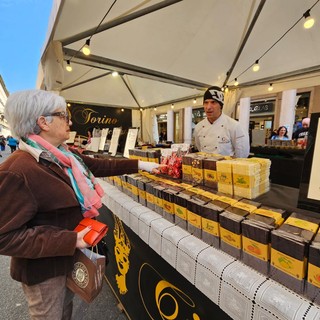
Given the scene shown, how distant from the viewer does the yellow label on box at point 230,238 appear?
63 cm

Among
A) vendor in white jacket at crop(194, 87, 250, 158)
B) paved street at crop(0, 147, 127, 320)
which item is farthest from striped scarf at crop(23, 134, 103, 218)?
vendor in white jacket at crop(194, 87, 250, 158)

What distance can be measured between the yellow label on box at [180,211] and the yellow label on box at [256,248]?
0.90ft

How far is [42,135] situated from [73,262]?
0.57 m

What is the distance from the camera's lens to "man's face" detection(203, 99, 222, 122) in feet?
6.49

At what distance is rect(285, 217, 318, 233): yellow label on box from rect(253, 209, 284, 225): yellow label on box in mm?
22

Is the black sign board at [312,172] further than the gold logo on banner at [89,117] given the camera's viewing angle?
No

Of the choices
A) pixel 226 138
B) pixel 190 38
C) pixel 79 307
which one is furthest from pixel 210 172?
pixel 190 38

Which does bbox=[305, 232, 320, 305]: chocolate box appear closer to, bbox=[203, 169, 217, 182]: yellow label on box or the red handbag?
bbox=[203, 169, 217, 182]: yellow label on box

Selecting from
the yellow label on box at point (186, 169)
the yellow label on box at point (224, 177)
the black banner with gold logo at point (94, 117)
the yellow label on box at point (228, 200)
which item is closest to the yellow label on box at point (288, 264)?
the yellow label on box at point (228, 200)

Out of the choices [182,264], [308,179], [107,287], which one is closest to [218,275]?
[182,264]

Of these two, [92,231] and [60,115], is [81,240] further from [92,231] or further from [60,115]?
[60,115]

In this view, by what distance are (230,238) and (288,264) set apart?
0.57ft

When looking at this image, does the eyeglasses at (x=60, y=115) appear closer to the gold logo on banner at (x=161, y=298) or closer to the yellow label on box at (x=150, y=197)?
the yellow label on box at (x=150, y=197)

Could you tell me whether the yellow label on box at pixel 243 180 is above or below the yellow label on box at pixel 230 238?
above
